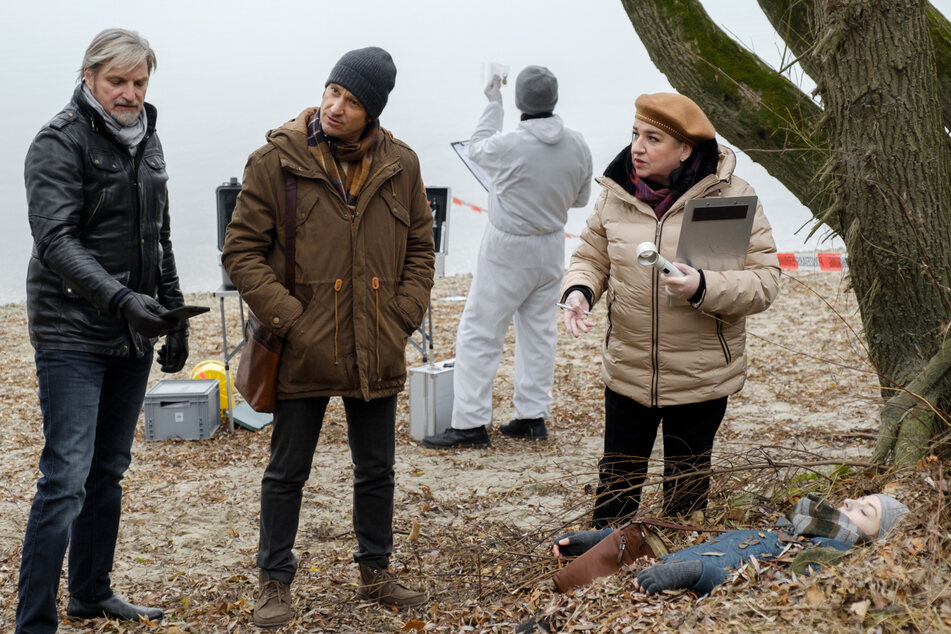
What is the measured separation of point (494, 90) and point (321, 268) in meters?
2.96

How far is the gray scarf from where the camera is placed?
118 inches

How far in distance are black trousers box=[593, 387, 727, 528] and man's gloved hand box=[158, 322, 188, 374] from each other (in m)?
1.51

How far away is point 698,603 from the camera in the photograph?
2.67 m

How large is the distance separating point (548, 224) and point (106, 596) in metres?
3.27

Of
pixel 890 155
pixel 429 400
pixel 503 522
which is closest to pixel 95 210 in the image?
pixel 503 522

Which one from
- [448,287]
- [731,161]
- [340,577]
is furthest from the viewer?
[448,287]

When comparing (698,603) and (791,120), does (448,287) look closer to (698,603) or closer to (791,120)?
(791,120)

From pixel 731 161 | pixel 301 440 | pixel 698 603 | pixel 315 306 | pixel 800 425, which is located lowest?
pixel 800 425

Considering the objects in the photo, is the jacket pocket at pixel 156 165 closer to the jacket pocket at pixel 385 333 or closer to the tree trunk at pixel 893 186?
the jacket pocket at pixel 385 333

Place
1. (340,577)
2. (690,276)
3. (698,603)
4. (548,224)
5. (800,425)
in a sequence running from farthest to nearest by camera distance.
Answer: (800,425) → (548,224) → (340,577) → (690,276) → (698,603)

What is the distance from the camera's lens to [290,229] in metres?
3.18

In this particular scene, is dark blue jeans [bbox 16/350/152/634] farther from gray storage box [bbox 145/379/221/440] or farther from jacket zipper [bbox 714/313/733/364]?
gray storage box [bbox 145/379/221/440]

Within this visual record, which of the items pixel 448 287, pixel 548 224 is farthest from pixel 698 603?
pixel 448 287

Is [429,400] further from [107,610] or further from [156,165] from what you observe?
[156,165]
